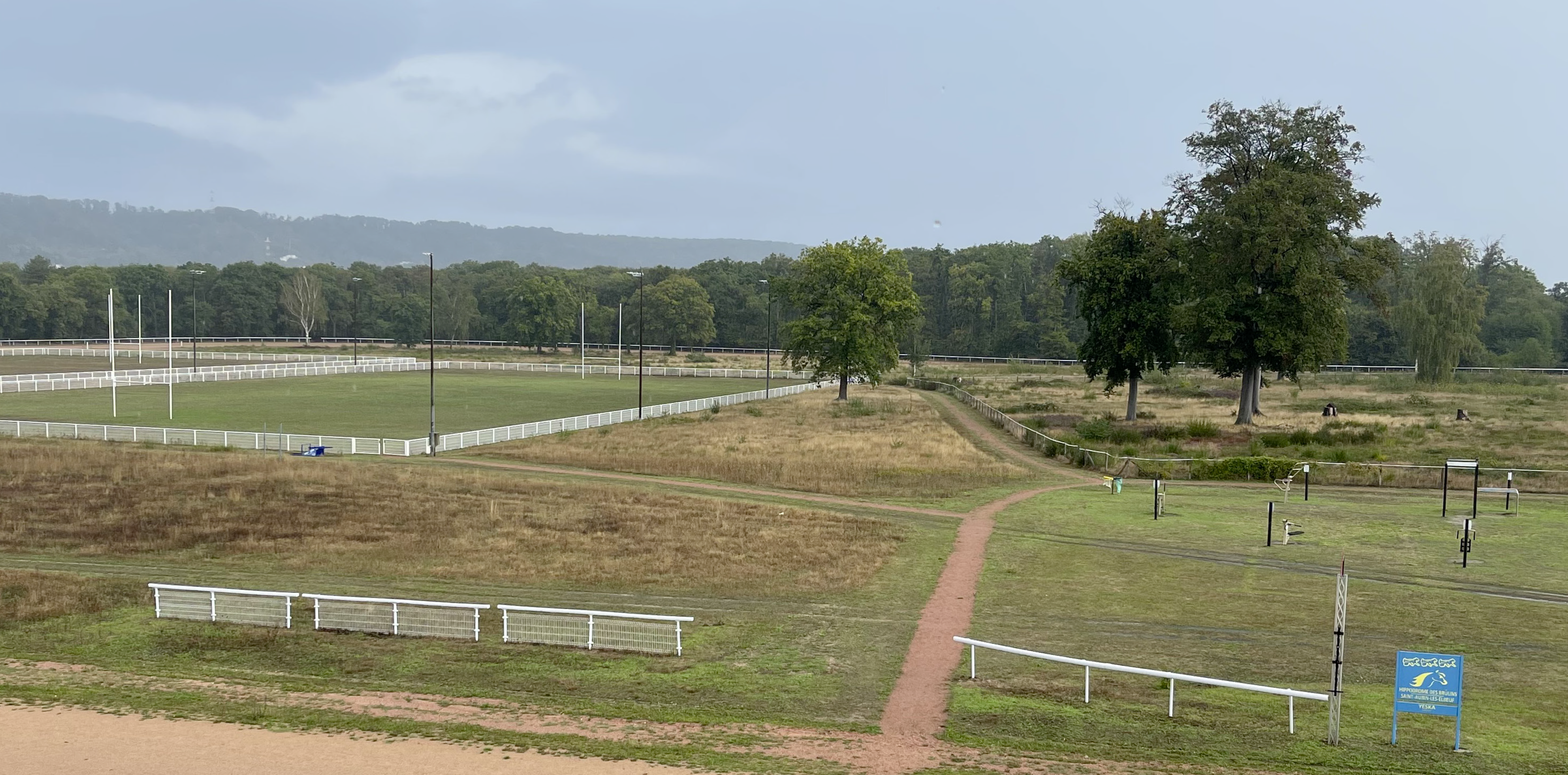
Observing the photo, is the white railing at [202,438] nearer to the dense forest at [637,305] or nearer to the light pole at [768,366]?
the light pole at [768,366]

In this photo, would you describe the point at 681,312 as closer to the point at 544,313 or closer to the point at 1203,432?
the point at 544,313

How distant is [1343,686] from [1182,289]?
155 ft

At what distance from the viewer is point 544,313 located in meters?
151

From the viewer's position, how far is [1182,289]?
62094 millimetres

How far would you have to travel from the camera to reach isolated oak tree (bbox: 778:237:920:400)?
79.9 meters

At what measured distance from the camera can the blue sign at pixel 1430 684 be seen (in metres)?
14.5

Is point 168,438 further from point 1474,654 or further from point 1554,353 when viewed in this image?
point 1554,353

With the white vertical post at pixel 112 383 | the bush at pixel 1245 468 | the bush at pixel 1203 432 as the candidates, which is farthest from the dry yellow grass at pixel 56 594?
the bush at pixel 1203 432

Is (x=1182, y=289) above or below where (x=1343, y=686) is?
above

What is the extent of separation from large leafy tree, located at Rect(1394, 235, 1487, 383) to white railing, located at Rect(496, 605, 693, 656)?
3531 inches

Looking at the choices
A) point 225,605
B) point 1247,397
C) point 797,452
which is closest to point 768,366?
point 797,452

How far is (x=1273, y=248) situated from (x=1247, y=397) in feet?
27.1

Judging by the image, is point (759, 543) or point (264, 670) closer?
point (264, 670)

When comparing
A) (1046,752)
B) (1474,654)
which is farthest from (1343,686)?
(1046,752)
